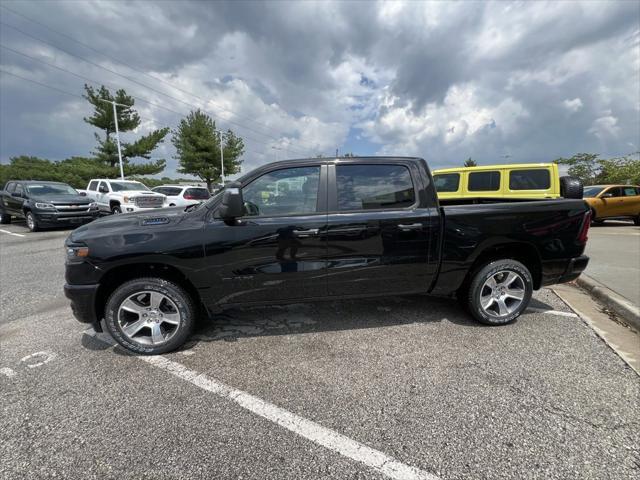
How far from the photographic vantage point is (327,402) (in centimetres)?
219

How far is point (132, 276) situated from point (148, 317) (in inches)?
16.4

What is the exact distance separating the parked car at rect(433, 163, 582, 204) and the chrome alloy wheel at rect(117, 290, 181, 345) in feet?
21.3

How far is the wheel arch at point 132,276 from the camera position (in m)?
2.77

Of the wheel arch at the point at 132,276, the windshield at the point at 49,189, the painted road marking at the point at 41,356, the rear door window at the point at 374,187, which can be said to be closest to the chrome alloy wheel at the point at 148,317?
the wheel arch at the point at 132,276

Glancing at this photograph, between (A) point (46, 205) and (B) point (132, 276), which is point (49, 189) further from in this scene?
(B) point (132, 276)

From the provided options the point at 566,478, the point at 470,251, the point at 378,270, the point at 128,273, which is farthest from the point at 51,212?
the point at 566,478

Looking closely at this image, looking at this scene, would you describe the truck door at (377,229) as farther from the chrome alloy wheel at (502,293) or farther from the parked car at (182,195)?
the parked car at (182,195)

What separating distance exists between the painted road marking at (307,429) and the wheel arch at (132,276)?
2.40 feet

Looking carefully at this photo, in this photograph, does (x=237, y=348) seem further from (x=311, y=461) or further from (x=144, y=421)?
(x=311, y=461)

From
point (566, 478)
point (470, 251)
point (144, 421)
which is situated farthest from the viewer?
point (470, 251)

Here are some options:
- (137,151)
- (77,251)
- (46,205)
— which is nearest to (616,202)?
(77,251)

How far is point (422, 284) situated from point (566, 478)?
177 centimetres

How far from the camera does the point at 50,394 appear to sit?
231 cm

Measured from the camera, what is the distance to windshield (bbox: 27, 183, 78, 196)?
416 inches
